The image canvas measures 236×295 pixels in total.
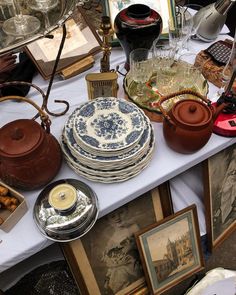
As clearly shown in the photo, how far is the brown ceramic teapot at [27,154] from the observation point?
76cm

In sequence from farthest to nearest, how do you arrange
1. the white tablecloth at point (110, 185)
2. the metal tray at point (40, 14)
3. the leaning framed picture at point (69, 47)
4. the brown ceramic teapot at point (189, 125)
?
the leaning framed picture at point (69, 47), the brown ceramic teapot at point (189, 125), the white tablecloth at point (110, 185), the metal tray at point (40, 14)

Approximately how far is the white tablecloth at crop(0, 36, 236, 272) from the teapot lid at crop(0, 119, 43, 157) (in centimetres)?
16

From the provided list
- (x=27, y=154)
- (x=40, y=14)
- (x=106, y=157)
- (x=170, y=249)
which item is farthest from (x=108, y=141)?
(x=170, y=249)

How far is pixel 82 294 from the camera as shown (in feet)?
3.20

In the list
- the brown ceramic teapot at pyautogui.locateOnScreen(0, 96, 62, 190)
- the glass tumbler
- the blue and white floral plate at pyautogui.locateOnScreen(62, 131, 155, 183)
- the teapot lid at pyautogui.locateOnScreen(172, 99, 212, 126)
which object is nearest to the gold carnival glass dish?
the glass tumbler

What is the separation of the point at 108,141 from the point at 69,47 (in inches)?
21.3

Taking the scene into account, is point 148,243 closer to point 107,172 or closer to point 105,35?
point 107,172

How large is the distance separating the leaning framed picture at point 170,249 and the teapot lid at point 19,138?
456 millimetres

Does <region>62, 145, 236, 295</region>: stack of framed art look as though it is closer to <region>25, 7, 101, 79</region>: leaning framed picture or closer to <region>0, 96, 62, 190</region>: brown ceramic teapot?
<region>0, 96, 62, 190</region>: brown ceramic teapot

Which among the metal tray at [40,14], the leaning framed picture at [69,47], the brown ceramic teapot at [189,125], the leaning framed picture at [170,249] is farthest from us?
the leaning framed picture at [69,47]

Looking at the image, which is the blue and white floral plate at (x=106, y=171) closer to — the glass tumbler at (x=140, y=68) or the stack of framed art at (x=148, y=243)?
the stack of framed art at (x=148, y=243)

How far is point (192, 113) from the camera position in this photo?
911mm

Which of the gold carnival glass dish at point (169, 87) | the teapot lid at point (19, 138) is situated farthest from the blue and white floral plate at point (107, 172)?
the gold carnival glass dish at point (169, 87)

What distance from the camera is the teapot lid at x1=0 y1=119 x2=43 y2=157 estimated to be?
76cm
